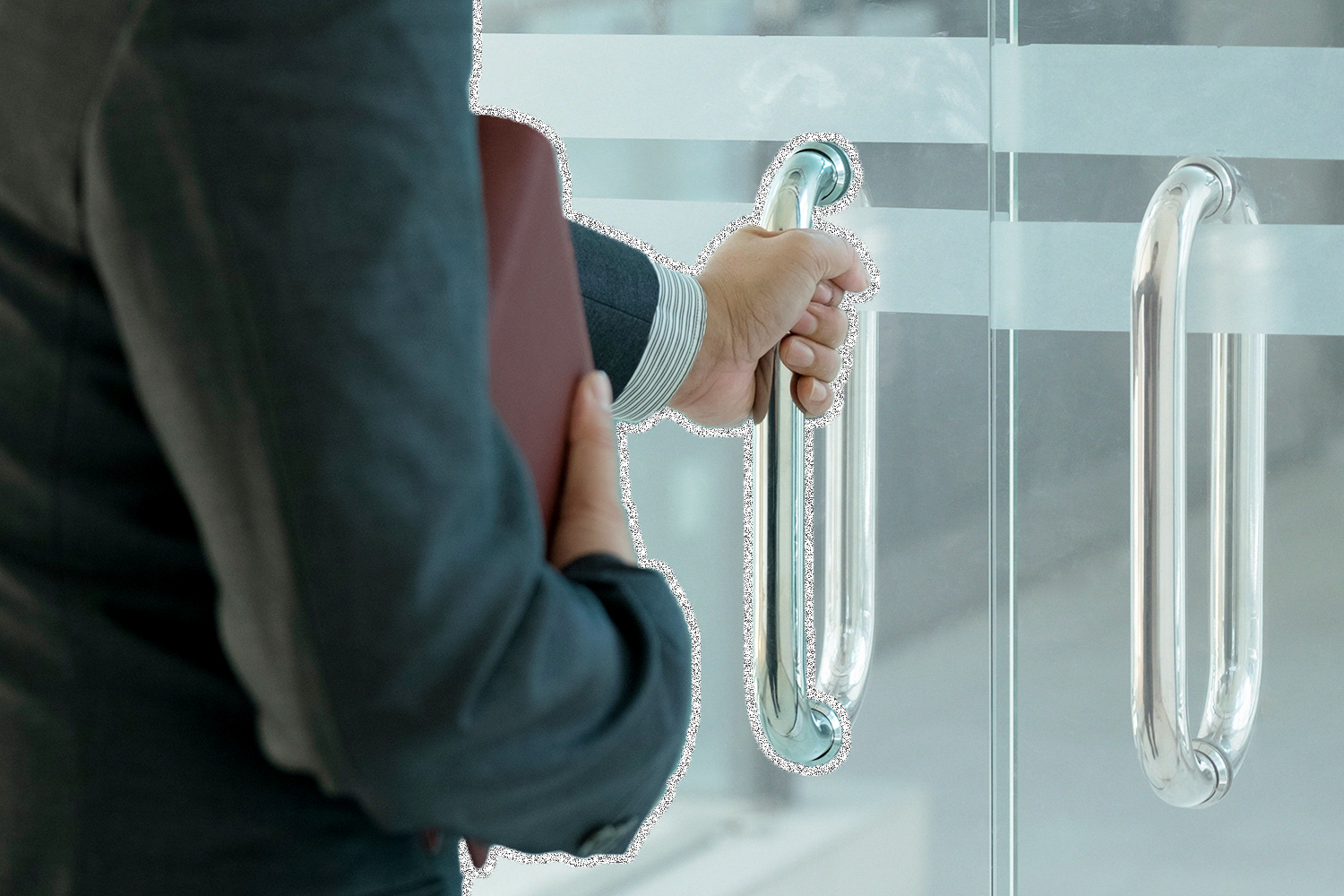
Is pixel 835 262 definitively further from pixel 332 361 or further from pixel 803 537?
pixel 332 361

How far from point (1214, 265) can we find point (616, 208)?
0.54 meters

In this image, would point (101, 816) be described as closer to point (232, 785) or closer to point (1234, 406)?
point (232, 785)

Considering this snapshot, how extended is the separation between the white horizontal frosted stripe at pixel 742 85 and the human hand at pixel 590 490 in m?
0.57

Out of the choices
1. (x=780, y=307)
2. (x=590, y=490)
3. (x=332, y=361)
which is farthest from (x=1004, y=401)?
(x=332, y=361)

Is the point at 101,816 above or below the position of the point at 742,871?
above

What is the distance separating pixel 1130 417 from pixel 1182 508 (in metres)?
0.12

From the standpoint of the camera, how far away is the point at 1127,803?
1044 mm

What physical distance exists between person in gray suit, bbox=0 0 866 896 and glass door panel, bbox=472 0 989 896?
61 centimetres

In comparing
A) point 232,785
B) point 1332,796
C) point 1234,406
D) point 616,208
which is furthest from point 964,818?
point 232,785

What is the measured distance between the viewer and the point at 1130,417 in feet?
3.27

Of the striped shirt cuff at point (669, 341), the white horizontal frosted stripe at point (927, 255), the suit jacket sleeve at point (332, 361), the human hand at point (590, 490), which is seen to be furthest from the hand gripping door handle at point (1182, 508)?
the suit jacket sleeve at point (332, 361)

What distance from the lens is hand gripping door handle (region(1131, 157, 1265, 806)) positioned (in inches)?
35.0

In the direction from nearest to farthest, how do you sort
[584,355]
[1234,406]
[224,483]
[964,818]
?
1. [224,483]
2. [584,355]
3. [1234,406]
4. [964,818]

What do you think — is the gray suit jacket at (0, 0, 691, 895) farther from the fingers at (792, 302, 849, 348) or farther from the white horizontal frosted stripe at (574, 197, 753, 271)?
the white horizontal frosted stripe at (574, 197, 753, 271)
